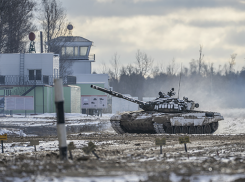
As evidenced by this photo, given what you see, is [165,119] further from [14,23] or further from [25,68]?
[14,23]

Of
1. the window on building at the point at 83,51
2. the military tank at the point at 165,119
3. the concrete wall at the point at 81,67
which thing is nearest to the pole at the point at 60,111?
the military tank at the point at 165,119

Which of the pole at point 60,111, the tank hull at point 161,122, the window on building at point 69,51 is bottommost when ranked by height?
the tank hull at point 161,122

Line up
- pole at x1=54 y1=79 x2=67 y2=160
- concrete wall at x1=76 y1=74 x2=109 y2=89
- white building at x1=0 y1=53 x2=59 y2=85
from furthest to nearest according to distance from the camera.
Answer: concrete wall at x1=76 y1=74 x2=109 y2=89 < white building at x1=0 y1=53 x2=59 y2=85 < pole at x1=54 y1=79 x2=67 y2=160

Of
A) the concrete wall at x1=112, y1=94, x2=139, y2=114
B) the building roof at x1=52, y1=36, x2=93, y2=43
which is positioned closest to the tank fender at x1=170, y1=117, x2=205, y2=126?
the concrete wall at x1=112, y1=94, x2=139, y2=114

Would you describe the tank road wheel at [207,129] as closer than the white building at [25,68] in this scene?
Yes

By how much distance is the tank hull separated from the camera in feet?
67.2

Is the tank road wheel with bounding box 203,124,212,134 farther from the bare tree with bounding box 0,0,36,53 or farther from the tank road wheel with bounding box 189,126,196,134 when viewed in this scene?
the bare tree with bounding box 0,0,36,53

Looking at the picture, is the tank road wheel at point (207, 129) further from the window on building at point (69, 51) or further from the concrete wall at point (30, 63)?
the window on building at point (69, 51)

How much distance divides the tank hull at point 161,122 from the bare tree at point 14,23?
21393mm

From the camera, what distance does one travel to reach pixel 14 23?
139 feet

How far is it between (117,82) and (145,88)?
17.9 ft

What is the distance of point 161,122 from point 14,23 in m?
26.0

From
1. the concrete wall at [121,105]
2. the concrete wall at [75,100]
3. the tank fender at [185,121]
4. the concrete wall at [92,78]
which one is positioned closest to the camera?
the tank fender at [185,121]

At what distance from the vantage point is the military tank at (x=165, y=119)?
67.3 ft
